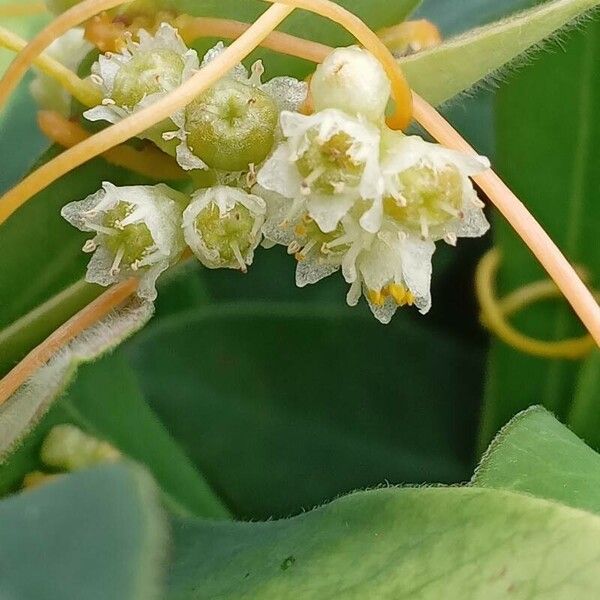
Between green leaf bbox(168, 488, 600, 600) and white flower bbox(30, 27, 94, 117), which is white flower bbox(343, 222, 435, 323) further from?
white flower bbox(30, 27, 94, 117)

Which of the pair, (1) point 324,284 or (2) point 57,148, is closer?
(2) point 57,148

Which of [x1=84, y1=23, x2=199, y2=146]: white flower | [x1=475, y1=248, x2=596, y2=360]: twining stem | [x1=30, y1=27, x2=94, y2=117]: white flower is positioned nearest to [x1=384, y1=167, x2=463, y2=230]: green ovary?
[x1=84, y1=23, x2=199, y2=146]: white flower

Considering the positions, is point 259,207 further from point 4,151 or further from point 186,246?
point 4,151

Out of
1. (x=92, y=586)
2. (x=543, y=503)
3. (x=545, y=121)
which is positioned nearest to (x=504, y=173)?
(x=545, y=121)

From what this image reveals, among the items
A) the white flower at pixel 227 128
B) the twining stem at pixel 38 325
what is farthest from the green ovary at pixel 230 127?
the twining stem at pixel 38 325

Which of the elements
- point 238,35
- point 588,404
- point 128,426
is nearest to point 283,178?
point 238,35

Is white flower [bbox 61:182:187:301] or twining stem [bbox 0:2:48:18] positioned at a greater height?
twining stem [bbox 0:2:48:18]

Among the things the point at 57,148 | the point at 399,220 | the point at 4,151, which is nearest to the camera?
the point at 399,220
